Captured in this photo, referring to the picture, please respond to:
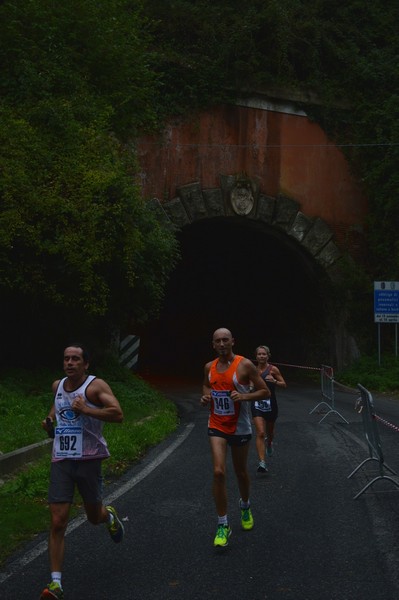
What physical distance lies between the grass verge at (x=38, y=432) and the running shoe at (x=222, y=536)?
5.82ft

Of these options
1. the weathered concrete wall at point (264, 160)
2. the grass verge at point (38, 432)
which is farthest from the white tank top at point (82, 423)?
the weathered concrete wall at point (264, 160)

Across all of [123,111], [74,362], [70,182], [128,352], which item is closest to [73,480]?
[74,362]

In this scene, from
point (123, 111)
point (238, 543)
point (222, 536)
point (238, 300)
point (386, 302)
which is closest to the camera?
point (222, 536)

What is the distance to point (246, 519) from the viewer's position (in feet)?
24.3

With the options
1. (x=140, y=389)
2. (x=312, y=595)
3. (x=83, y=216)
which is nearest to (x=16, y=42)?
(x=83, y=216)

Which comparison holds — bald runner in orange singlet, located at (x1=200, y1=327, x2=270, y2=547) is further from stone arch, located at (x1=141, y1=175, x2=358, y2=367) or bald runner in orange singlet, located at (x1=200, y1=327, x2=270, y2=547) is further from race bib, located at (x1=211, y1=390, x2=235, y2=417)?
stone arch, located at (x1=141, y1=175, x2=358, y2=367)

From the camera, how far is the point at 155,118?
84.3 feet

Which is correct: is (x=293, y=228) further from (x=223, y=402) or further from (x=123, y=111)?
(x=223, y=402)

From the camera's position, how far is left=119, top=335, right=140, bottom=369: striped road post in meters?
24.7

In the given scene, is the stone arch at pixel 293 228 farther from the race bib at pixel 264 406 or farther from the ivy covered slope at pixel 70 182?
the race bib at pixel 264 406

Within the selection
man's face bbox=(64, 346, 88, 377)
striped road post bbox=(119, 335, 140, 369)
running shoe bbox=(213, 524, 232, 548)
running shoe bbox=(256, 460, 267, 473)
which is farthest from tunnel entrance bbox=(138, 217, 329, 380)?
man's face bbox=(64, 346, 88, 377)

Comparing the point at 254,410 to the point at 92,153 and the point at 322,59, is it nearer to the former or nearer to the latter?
the point at 92,153

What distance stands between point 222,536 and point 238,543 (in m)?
0.24

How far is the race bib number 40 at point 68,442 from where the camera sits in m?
5.96
